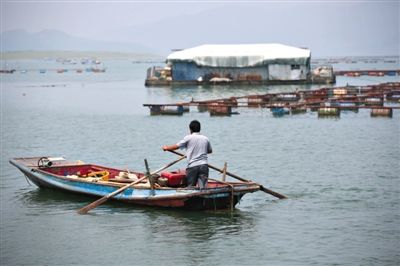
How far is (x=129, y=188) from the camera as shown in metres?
17.7

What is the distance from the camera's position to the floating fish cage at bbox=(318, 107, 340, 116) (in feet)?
133

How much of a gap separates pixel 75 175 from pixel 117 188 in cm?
291

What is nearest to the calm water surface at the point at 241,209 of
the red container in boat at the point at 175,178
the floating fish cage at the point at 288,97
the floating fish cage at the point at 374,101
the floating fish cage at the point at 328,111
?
the red container in boat at the point at 175,178

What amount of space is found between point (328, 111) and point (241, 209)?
2371cm

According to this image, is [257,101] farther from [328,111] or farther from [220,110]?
[328,111]

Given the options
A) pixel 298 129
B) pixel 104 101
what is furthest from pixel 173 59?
pixel 298 129

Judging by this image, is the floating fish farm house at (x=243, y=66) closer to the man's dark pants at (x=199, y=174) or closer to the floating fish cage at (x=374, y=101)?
the floating fish cage at (x=374, y=101)

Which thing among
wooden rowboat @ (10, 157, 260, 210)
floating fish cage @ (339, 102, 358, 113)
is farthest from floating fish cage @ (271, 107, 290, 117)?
wooden rowboat @ (10, 157, 260, 210)

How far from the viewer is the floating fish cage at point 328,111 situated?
133ft

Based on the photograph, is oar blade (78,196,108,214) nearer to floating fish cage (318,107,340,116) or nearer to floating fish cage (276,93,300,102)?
floating fish cage (318,107,340,116)

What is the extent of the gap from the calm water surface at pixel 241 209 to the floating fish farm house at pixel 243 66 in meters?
31.1

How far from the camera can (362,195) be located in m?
20.0

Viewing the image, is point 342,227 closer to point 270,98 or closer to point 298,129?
point 298,129

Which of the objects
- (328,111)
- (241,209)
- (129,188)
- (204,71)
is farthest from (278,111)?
(204,71)
